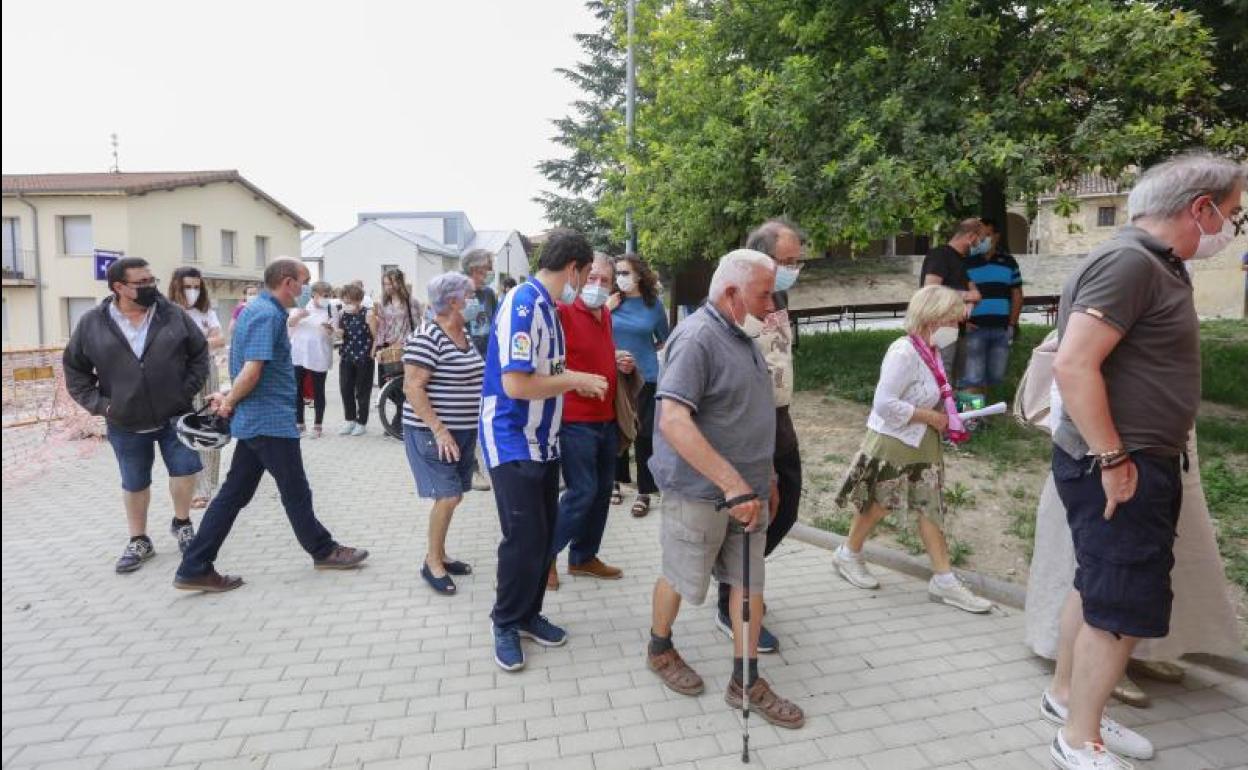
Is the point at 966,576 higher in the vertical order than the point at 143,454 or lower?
lower

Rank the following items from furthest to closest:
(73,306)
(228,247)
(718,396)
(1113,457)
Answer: (228,247) < (73,306) < (718,396) < (1113,457)

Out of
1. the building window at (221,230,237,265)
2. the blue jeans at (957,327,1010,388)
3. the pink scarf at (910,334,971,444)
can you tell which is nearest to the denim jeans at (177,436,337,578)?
the pink scarf at (910,334,971,444)

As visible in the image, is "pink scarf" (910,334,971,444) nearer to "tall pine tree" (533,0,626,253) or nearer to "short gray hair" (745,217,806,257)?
"short gray hair" (745,217,806,257)

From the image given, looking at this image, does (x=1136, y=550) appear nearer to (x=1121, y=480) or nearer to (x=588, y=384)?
(x=1121, y=480)

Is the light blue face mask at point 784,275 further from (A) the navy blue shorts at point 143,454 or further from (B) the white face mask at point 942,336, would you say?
(A) the navy blue shorts at point 143,454

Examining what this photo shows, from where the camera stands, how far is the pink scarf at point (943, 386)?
13.5ft

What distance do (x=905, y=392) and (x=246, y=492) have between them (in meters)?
3.89

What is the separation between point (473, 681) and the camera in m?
3.56

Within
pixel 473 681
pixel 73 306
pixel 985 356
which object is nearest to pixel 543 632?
pixel 473 681

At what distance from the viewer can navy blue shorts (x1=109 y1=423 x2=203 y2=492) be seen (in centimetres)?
491

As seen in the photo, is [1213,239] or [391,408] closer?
[1213,239]

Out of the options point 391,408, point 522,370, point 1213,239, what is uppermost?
point 1213,239

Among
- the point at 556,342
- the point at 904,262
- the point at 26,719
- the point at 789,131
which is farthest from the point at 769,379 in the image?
the point at 904,262

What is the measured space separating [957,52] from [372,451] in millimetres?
7548
